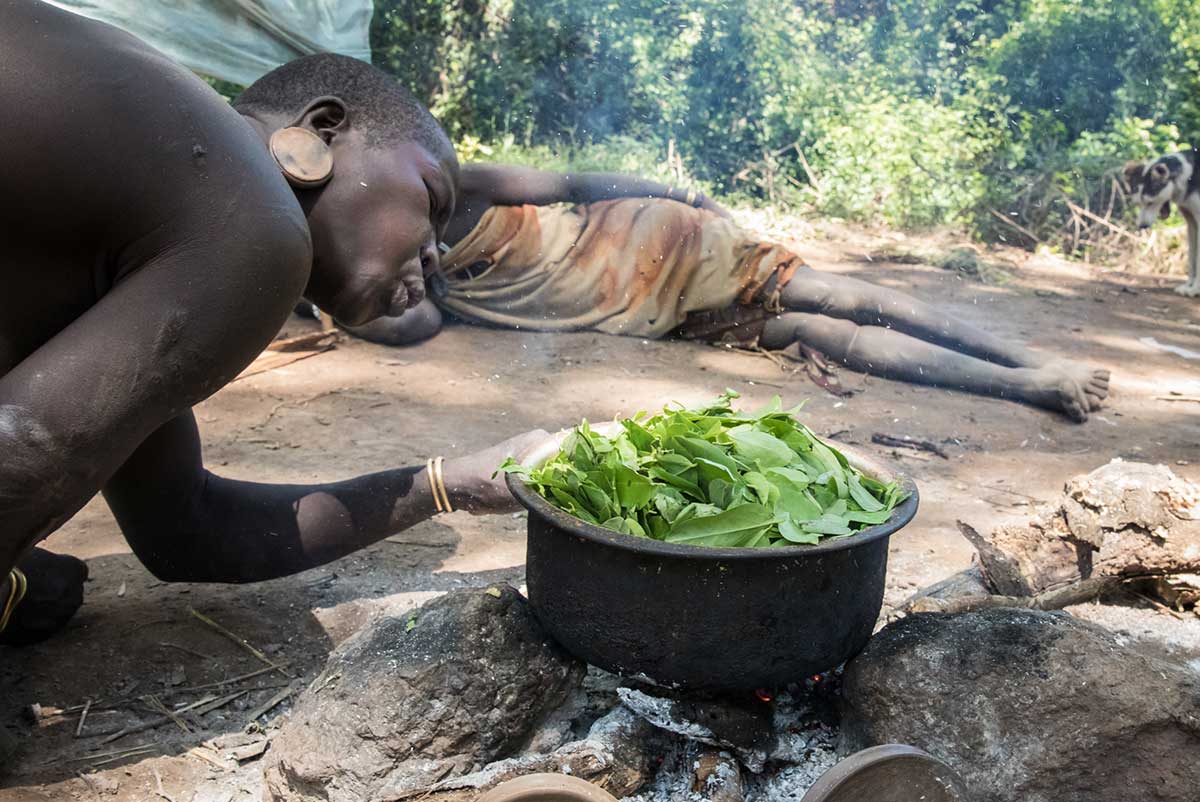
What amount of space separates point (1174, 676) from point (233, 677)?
2.13 m

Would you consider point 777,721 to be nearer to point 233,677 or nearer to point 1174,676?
point 1174,676

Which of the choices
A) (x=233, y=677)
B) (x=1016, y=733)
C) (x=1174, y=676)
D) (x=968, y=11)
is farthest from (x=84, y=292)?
(x=968, y=11)

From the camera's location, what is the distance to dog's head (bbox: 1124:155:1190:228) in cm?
836

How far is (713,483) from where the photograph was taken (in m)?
2.02

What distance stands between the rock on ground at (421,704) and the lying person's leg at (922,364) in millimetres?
3745

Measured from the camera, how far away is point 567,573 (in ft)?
6.53

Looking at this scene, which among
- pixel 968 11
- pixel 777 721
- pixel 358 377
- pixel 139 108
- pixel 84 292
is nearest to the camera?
pixel 139 108

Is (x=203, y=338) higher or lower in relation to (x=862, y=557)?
higher

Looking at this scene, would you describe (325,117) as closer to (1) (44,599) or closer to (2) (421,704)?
(2) (421,704)

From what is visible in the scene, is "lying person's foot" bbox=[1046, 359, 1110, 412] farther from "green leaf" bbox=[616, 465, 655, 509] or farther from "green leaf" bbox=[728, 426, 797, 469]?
"green leaf" bbox=[616, 465, 655, 509]

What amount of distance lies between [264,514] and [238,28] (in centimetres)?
359

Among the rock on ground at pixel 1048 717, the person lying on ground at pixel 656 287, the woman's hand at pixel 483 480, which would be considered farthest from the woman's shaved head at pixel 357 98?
the person lying on ground at pixel 656 287

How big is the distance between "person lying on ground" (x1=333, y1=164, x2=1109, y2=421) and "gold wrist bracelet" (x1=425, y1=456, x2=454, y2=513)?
132 inches

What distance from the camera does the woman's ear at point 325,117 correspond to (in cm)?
221
